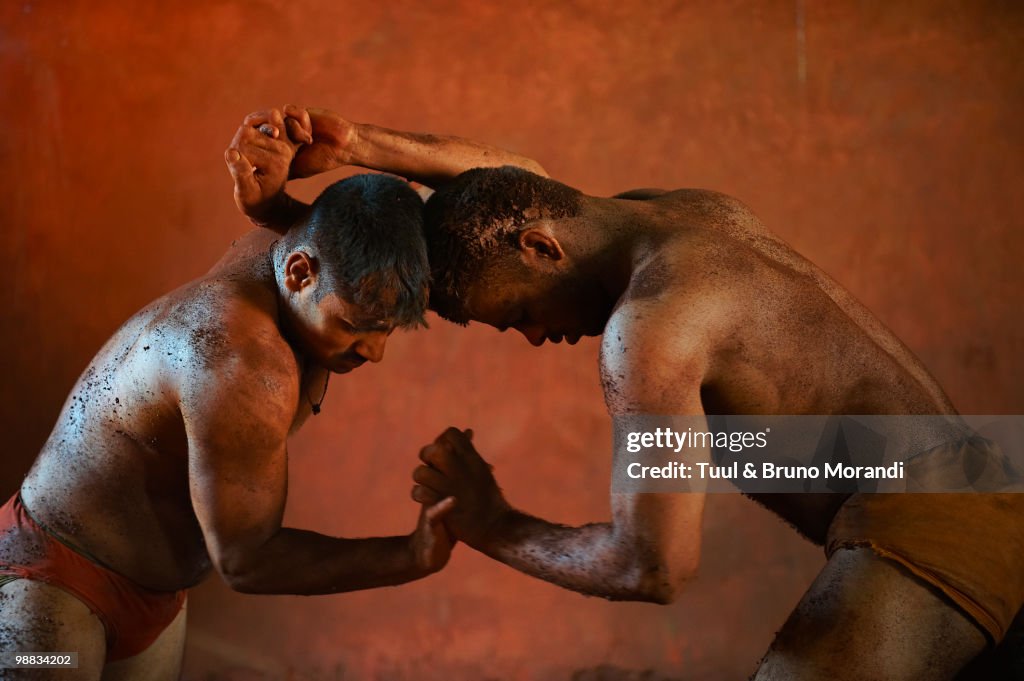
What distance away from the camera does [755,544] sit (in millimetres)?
3922

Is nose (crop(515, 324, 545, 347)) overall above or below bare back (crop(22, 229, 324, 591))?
above

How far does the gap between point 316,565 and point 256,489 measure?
0.17 m

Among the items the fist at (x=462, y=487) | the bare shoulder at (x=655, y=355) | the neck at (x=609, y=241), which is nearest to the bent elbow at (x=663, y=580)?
the bare shoulder at (x=655, y=355)

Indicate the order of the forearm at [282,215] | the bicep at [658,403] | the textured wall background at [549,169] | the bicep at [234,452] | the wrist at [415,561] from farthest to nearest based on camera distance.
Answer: the textured wall background at [549,169], the forearm at [282,215], the wrist at [415,561], the bicep at [234,452], the bicep at [658,403]

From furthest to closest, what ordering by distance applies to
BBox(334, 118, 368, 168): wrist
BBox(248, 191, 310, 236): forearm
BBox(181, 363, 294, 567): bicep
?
BBox(334, 118, 368, 168): wrist → BBox(248, 191, 310, 236): forearm → BBox(181, 363, 294, 567): bicep

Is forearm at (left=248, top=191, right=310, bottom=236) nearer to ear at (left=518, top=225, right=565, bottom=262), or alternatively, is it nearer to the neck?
ear at (left=518, top=225, right=565, bottom=262)

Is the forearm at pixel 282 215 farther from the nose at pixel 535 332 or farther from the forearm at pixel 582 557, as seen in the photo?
the forearm at pixel 582 557

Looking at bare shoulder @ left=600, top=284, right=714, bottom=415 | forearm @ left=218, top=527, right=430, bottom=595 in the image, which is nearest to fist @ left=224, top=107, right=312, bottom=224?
forearm @ left=218, top=527, right=430, bottom=595

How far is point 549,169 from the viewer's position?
12.8 feet

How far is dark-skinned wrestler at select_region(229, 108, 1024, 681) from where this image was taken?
1680 millimetres

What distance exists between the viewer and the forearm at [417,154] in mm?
2215

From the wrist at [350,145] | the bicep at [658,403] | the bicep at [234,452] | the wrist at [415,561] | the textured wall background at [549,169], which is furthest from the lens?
the textured wall background at [549,169]

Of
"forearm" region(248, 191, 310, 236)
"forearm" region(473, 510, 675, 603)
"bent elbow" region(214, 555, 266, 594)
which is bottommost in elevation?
"bent elbow" region(214, 555, 266, 594)

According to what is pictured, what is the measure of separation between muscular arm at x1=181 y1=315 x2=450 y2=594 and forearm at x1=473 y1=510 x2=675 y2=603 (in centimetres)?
11
